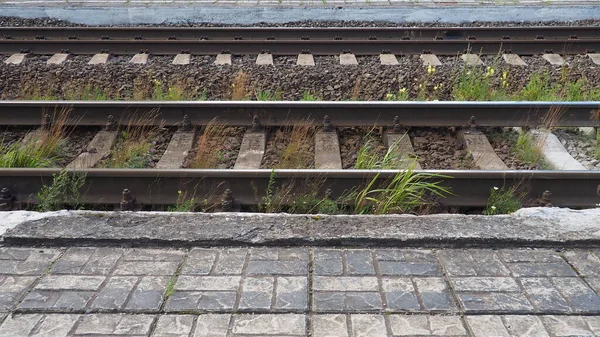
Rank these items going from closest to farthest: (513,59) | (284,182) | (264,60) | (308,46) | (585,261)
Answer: (585,261) < (284,182) < (264,60) < (513,59) < (308,46)

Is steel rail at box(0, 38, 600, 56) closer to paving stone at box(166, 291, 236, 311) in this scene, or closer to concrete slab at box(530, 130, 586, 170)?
concrete slab at box(530, 130, 586, 170)

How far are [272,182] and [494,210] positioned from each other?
5.72 ft

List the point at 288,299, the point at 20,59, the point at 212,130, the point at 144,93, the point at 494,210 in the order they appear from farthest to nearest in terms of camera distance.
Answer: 1. the point at 20,59
2. the point at 144,93
3. the point at 212,130
4. the point at 494,210
5. the point at 288,299

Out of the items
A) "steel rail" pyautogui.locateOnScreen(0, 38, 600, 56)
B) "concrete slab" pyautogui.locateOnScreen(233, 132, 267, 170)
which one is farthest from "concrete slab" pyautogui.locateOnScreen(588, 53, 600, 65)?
"concrete slab" pyautogui.locateOnScreen(233, 132, 267, 170)

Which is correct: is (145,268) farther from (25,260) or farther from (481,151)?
(481,151)

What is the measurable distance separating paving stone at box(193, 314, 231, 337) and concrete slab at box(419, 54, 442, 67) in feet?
20.5

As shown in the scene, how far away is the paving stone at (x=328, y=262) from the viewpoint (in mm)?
3719

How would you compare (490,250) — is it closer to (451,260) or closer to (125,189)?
(451,260)

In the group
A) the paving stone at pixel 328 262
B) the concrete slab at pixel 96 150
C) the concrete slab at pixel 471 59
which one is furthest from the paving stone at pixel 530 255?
the concrete slab at pixel 471 59

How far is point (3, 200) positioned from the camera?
15.6ft

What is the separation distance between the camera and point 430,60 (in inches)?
351

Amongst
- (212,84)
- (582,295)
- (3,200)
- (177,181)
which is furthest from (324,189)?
(212,84)

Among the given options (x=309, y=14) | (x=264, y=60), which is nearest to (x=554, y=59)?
(x=264, y=60)

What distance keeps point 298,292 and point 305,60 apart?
19.2 feet
